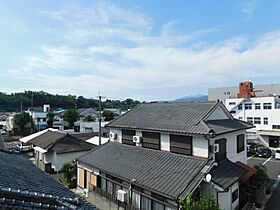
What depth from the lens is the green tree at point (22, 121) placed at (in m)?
42.1

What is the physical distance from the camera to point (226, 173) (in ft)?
35.5

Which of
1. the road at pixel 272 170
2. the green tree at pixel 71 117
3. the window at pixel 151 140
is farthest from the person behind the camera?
the green tree at pixel 71 117

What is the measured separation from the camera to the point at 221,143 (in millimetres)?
11789

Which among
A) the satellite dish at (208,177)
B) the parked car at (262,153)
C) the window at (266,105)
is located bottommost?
the parked car at (262,153)

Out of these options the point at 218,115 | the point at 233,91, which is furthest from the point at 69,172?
the point at 233,91

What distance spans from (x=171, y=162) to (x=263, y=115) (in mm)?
24164

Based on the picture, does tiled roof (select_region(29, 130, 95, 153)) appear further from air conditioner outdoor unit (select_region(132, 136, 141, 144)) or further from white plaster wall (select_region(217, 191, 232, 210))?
white plaster wall (select_region(217, 191, 232, 210))

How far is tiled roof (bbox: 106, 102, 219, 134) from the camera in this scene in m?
12.1

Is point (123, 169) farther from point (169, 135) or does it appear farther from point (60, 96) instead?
point (60, 96)

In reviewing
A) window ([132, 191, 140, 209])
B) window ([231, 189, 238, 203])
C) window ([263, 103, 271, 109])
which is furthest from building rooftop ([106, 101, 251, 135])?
window ([263, 103, 271, 109])

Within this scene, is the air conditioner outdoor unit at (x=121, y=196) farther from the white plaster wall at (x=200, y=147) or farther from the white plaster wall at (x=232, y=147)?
the white plaster wall at (x=232, y=147)

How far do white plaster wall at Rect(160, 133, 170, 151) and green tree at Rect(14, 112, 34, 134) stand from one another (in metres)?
37.2

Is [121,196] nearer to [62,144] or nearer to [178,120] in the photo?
[178,120]

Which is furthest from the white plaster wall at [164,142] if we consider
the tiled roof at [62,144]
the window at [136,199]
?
the tiled roof at [62,144]
